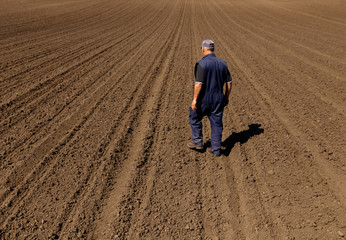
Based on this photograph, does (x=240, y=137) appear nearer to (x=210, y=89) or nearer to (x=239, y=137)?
(x=239, y=137)

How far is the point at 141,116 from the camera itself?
5809 mm

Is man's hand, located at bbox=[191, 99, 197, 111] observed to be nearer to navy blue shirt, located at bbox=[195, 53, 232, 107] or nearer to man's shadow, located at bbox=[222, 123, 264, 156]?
navy blue shirt, located at bbox=[195, 53, 232, 107]

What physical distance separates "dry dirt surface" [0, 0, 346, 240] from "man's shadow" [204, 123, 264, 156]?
0.12 feet

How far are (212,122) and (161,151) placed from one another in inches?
45.5

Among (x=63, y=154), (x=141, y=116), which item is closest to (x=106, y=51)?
(x=141, y=116)

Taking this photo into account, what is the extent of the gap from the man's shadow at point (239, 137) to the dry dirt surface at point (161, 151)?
0.12 feet

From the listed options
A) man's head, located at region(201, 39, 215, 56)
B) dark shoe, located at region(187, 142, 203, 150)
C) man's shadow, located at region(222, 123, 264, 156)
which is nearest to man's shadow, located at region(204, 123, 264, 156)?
man's shadow, located at region(222, 123, 264, 156)

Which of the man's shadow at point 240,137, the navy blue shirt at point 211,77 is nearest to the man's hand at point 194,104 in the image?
the navy blue shirt at point 211,77

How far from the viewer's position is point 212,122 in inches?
164

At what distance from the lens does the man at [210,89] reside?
12.5ft

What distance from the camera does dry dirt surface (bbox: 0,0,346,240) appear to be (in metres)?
3.16

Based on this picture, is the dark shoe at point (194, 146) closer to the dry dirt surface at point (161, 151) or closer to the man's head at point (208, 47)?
the dry dirt surface at point (161, 151)

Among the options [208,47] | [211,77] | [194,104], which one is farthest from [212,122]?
[208,47]

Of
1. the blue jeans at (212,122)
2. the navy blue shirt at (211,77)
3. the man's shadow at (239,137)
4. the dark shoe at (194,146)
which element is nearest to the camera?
the navy blue shirt at (211,77)
